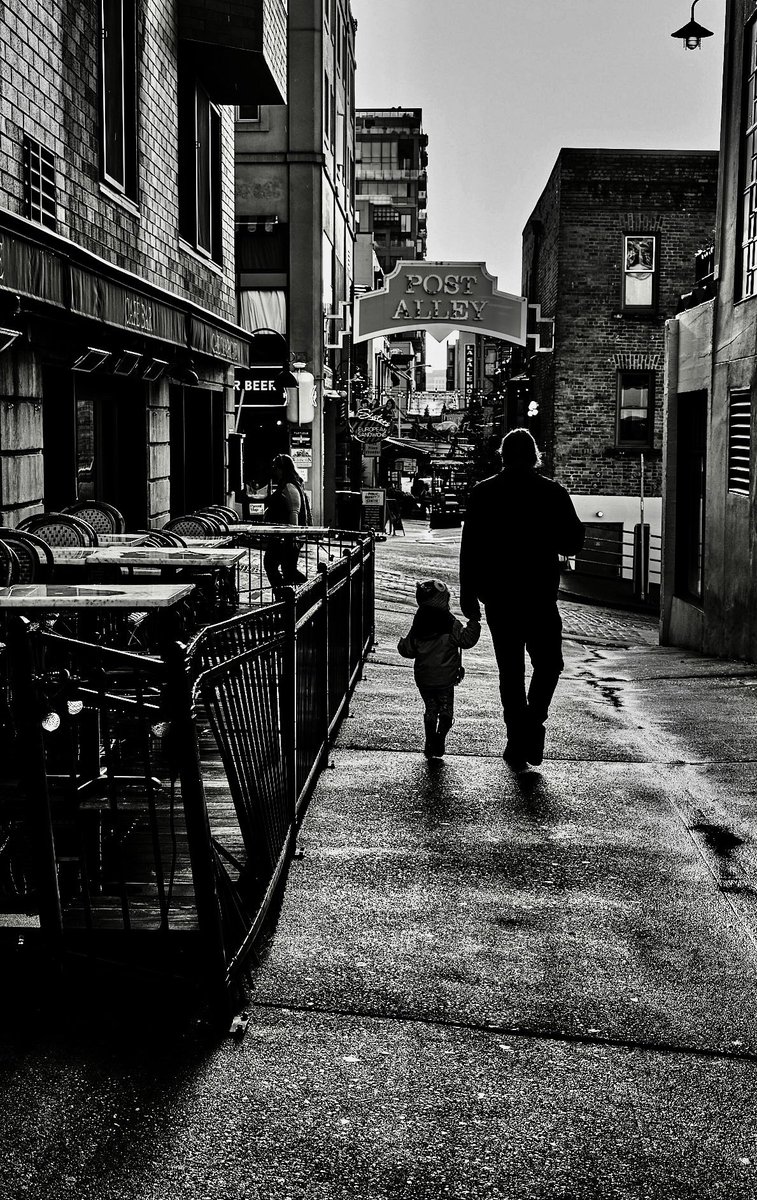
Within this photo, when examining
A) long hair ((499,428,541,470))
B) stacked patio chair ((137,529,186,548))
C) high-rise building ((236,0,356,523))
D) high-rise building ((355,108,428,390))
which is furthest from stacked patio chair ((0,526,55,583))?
high-rise building ((355,108,428,390))

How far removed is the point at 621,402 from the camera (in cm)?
3159

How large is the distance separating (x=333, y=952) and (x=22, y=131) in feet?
24.6

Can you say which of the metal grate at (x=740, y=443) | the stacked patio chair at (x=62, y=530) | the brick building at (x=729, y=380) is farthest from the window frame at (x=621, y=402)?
the stacked patio chair at (x=62, y=530)

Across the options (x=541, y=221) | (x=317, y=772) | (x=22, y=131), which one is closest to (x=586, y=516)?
(x=541, y=221)

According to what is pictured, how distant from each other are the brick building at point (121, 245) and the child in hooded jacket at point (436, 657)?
2956 mm

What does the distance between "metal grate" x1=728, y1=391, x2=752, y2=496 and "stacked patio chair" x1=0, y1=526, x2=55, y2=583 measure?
8286mm

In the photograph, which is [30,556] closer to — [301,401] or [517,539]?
[517,539]

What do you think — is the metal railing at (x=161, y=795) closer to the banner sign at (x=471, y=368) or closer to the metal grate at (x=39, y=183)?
the metal grate at (x=39, y=183)

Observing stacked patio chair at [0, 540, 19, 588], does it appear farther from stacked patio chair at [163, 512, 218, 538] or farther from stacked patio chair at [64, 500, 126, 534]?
stacked patio chair at [163, 512, 218, 538]

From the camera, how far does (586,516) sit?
3106cm

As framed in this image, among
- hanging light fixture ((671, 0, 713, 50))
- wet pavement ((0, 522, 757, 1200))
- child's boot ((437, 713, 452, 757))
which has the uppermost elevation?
hanging light fixture ((671, 0, 713, 50))

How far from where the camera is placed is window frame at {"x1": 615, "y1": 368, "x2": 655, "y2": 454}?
31375 millimetres

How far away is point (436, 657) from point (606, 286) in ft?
84.8

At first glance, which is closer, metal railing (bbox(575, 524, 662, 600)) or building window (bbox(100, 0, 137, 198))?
building window (bbox(100, 0, 137, 198))
